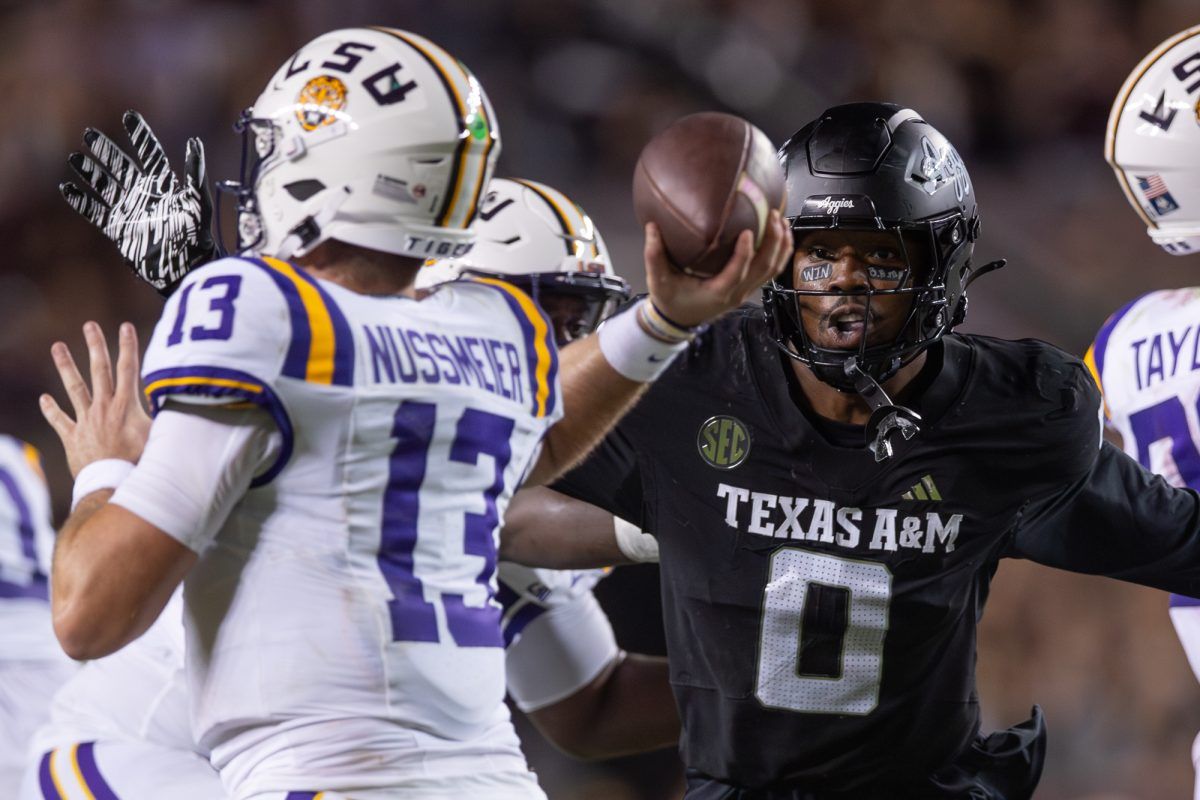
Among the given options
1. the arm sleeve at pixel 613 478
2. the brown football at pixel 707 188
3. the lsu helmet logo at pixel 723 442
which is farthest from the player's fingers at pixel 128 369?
the lsu helmet logo at pixel 723 442

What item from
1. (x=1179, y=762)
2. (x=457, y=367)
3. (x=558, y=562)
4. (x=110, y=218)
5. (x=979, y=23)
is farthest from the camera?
(x=979, y=23)

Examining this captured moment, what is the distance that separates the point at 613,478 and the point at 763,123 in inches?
147

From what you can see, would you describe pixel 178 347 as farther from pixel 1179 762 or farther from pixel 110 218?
pixel 1179 762

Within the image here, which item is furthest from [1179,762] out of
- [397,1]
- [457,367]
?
[457,367]

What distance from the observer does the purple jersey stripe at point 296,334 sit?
1.81 metres

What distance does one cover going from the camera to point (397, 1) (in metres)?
5.89

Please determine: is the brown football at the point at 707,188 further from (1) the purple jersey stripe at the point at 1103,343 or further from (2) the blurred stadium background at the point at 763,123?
(2) the blurred stadium background at the point at 763,123

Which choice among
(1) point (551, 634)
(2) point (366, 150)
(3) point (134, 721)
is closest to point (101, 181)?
(2) point (366, 150)

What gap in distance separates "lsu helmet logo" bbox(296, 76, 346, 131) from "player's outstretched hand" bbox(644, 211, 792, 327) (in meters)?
0.46

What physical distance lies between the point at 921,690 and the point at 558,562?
2.59 feet

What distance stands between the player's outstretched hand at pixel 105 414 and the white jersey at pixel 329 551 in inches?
7.7

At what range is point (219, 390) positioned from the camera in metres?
1.76

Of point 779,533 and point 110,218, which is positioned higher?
point 110,218

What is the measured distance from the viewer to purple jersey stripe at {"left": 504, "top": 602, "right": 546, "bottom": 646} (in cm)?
360
